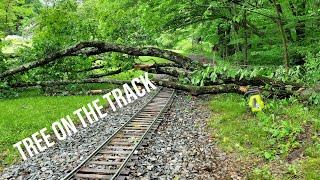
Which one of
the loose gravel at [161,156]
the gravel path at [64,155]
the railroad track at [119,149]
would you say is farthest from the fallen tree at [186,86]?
the gravel path at [64,155]

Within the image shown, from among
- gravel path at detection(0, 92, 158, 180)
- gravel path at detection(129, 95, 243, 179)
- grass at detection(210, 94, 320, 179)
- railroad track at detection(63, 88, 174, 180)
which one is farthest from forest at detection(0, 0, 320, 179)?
railroad track at detection(63, 88, 174, 180)

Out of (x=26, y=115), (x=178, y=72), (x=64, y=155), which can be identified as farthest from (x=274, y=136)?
(x=26, y=115)

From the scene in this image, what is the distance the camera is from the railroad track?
28.0 ft

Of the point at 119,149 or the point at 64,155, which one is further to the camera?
the point at 119,149

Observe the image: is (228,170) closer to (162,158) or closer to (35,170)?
(162,158)

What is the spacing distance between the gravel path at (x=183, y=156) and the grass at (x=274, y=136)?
485mm

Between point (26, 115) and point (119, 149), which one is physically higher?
point (26, 115)

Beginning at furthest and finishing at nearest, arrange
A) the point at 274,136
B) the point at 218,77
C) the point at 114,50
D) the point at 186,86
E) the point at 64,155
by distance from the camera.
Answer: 1. the point at 186,86
2. the point at 114,50
3. the point at 218,77
4. the point at 274,136
5. the point at 64,155

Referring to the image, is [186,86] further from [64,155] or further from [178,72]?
[64,155]

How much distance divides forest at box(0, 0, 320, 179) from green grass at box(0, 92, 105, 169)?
0.04m

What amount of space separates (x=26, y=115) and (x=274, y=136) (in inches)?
386

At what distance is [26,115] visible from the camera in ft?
48.0

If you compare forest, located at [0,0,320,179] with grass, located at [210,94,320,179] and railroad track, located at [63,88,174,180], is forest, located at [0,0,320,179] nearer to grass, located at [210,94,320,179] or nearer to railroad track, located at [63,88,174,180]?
grass, located at [210,94,320,179]

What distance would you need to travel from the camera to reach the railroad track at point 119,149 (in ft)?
28.0
